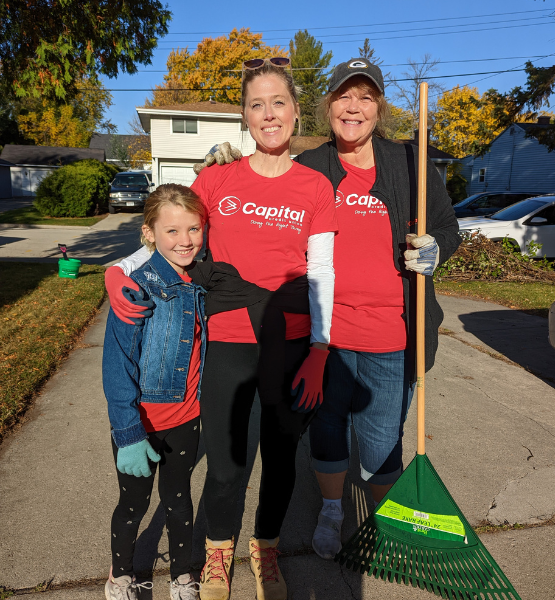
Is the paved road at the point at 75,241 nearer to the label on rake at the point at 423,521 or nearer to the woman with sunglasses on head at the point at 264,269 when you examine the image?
the woman with sunglasses on head at the point at 264,269

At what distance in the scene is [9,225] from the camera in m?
18.2

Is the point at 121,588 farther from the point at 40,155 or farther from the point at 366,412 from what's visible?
the point at 40,155

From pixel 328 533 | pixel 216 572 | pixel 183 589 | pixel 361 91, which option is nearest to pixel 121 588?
pixel 183 589

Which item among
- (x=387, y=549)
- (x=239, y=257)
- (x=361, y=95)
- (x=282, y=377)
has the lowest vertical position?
(x=387, y=549)

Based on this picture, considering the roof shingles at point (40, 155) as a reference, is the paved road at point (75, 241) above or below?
below

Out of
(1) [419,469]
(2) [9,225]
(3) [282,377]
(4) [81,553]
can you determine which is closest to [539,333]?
(1) [419,469]

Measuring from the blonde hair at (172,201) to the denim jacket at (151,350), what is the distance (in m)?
0.16

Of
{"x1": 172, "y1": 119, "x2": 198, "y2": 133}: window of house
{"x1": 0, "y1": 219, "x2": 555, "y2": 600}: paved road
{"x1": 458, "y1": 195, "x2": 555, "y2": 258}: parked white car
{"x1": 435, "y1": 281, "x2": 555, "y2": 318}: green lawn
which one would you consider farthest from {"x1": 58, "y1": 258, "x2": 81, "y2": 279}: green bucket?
{"x1": 172, "y1": 119, "x2": 198, "y2": 133}: window of house

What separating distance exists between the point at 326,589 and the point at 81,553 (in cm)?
117

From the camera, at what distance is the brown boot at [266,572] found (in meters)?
2.08

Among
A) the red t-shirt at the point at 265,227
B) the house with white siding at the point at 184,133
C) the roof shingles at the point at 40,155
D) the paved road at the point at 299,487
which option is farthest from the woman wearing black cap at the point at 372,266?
the roof shingles at the point at 40,155

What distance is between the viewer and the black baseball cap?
206 cm

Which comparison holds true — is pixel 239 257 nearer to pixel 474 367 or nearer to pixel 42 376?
pixel 42 376

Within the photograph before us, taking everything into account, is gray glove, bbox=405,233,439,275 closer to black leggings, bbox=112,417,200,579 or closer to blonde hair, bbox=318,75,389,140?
blonde hair, bbox=318,75,389,140
